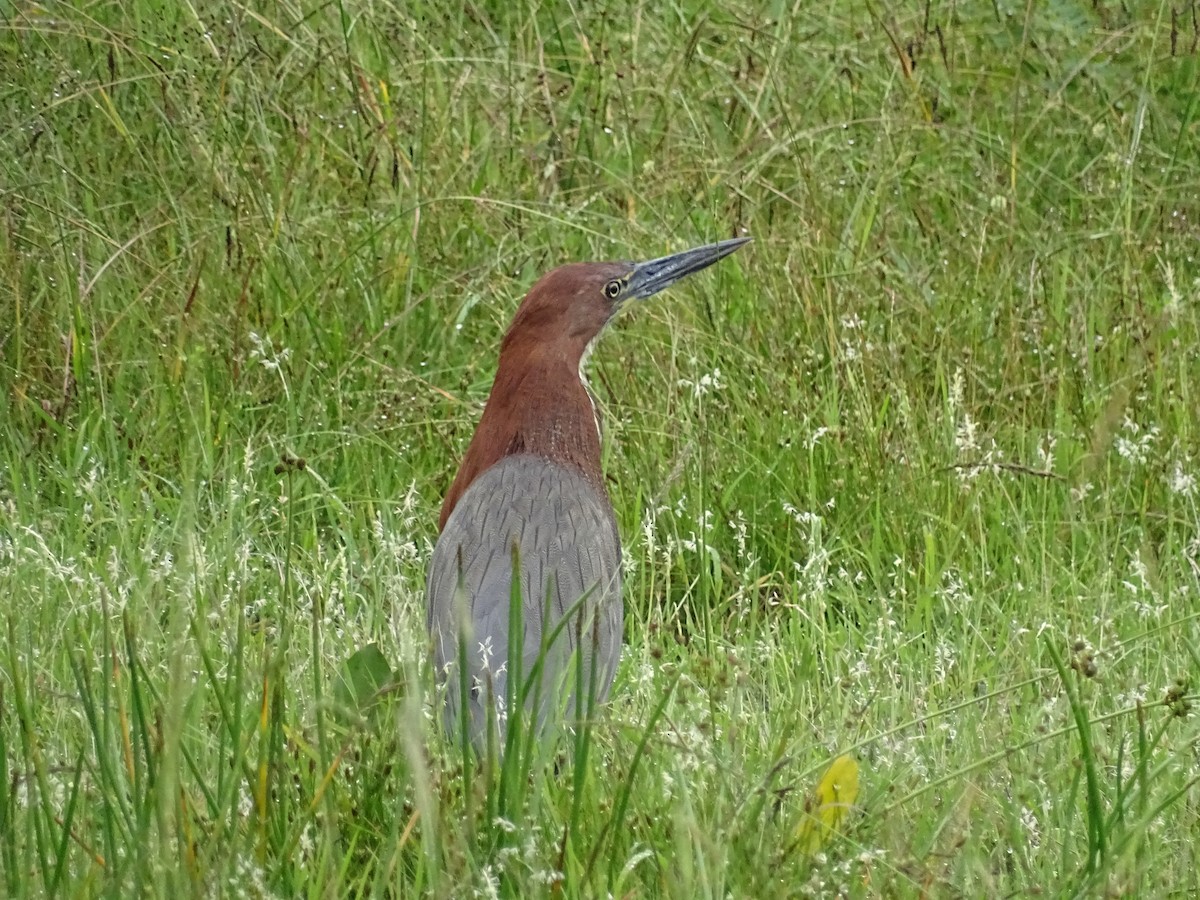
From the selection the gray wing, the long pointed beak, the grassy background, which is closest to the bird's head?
the long pointed beak

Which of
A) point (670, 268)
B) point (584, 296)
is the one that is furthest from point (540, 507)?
point (670, 268)

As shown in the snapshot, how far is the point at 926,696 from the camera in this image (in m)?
3.42

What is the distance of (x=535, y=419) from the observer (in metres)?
3.92

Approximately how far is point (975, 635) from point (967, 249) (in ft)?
6.21

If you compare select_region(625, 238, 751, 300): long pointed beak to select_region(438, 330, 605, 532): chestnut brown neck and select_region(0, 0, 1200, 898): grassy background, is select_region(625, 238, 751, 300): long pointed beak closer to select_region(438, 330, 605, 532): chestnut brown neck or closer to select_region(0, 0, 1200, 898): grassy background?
select_region(0, 0, 1200, 898): grassy background

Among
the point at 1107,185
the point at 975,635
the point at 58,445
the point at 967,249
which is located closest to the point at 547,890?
the point at 975,635

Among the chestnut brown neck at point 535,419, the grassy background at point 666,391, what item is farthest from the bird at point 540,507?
the grassy background at point 666,391

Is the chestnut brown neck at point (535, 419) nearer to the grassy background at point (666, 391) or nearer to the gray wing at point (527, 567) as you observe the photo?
the gray wing at point (527, 567)

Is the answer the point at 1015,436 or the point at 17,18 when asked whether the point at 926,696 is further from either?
the point at 17,18

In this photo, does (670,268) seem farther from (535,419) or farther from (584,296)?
(535,419)

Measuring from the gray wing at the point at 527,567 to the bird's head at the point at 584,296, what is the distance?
1.05 ft

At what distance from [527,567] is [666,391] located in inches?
48.8

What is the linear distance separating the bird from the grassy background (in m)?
0.14

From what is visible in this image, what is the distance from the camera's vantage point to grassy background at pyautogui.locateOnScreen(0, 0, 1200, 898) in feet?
8.66
